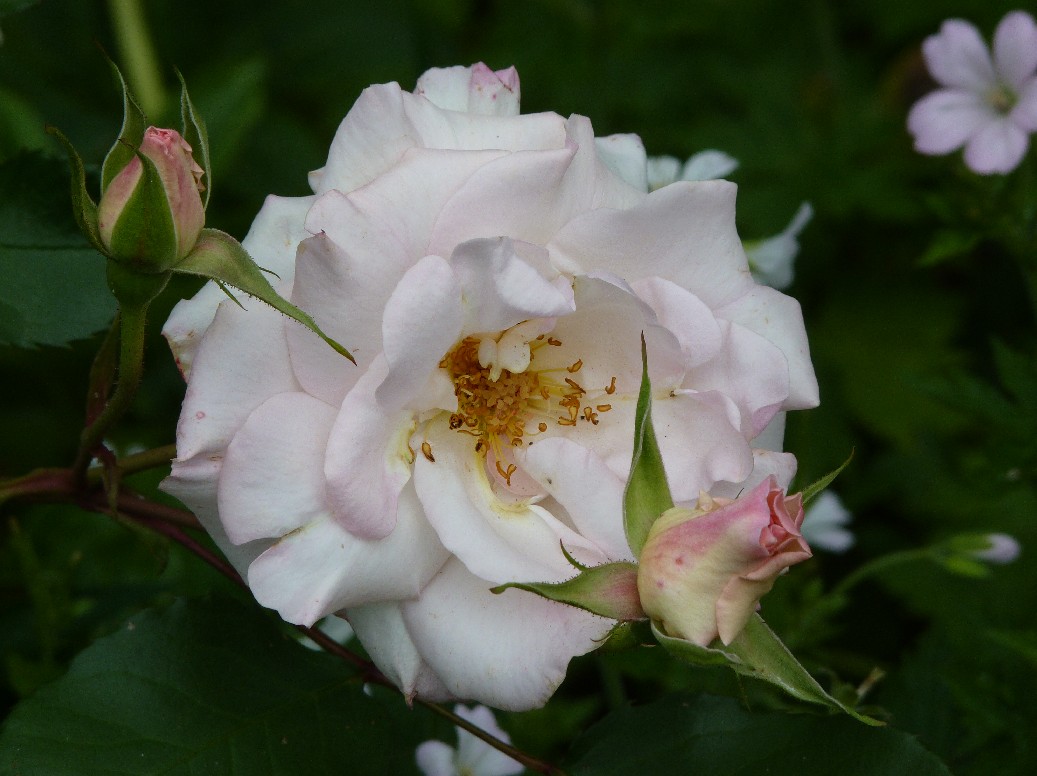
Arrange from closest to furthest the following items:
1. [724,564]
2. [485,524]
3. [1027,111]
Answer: [724,564], [485,524], [1027,111]

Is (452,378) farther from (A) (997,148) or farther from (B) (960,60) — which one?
(B) (960,60)

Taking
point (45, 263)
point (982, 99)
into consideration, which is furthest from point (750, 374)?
point (982, 99)

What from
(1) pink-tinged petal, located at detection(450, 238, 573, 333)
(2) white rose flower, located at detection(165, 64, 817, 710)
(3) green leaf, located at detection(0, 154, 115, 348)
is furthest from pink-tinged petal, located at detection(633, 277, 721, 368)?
(3) green leaf, located at detection(0, 154, 115, 348)

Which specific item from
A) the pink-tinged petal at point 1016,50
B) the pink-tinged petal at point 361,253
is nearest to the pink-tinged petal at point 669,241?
the pink-tinged petal at point 361,253

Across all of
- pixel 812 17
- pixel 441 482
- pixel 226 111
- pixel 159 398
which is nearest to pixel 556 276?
pixel 441 482

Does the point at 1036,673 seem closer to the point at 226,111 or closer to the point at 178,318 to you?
the point at 178,318
